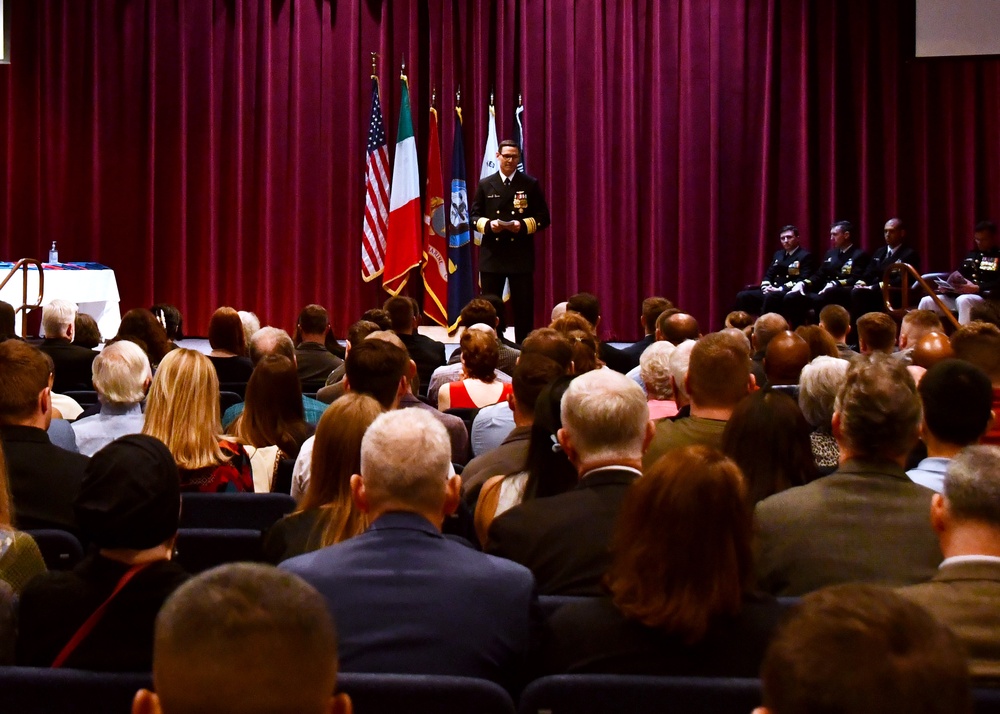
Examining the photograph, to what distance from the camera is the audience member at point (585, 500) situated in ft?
7.90

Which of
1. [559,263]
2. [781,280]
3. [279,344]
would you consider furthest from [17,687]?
[559,263]

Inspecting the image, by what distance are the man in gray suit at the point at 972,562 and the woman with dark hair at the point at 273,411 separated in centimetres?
220

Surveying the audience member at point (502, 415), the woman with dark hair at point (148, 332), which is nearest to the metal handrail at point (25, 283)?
the woman with dark hair at point (148, 332)

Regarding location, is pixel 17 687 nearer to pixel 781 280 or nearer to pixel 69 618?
pixel 69 618

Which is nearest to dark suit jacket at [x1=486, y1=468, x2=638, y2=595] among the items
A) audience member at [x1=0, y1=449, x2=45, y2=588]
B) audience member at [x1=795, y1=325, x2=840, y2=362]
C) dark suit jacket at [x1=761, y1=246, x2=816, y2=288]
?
audience member at [x1=0, y1=449, x2=45, y2=588]

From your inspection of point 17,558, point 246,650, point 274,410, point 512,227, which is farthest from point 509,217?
point 246,650

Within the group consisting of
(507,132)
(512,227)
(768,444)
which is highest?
→ (507,132)

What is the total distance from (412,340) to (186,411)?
260 centimetres

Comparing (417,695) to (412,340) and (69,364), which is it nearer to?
(412,340)

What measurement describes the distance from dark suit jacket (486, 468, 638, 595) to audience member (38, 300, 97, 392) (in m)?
4.03

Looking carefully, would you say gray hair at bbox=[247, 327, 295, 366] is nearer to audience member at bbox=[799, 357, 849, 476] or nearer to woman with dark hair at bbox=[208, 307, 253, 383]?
woman with dark hair at bbox=[208, 307, 253, 383]

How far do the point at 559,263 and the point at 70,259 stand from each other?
503 cm

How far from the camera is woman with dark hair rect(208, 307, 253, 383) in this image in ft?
18.5

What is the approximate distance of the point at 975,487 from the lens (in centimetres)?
201
